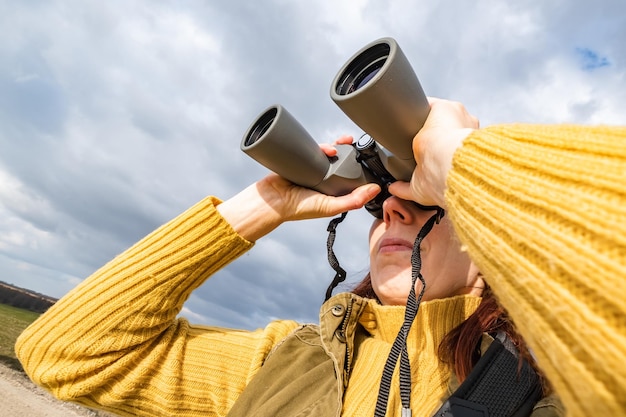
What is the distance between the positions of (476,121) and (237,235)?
734 mm

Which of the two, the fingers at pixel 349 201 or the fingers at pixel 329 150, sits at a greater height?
the fingers at pixel 329 150

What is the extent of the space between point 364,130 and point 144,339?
0.89m

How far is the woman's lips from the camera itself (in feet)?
4.18

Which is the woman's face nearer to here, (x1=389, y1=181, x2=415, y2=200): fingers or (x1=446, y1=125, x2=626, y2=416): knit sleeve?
(x1=389, y1=181, x2=415, y2=200): fingers

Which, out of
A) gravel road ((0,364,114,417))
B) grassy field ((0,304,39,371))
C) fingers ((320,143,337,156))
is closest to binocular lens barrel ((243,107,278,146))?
fingers ((320,143,337,156))

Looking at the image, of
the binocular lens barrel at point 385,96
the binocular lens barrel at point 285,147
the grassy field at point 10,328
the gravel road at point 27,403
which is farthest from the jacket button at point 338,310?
the grassy field at point 10,328

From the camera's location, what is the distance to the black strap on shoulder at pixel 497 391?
33.1 inches

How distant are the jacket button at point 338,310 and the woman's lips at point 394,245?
21cm

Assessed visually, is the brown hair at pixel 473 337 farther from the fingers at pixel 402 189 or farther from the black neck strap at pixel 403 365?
the fingers at pixel 402 189

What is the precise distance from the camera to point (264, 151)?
1.13 metres

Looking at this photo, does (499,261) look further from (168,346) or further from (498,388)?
(168,346)

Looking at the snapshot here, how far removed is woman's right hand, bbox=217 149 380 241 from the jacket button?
277 millimetres

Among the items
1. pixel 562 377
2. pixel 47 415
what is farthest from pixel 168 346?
pixel 47 415

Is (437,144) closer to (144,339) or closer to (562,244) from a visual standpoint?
(562,244)
